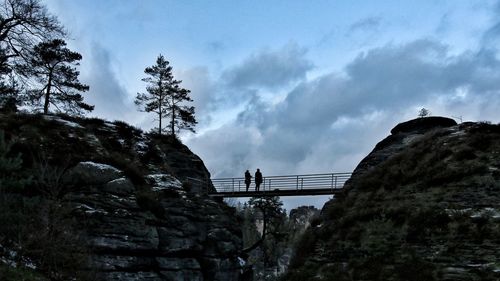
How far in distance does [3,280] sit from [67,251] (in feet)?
9.06

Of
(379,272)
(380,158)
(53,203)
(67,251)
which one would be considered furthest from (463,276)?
(380,158)

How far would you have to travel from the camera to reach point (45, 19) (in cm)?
2822

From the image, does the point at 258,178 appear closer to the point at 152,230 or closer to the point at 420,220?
the point at 152,230

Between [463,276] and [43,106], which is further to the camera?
[43,106]

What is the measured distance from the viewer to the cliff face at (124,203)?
66.4 feet

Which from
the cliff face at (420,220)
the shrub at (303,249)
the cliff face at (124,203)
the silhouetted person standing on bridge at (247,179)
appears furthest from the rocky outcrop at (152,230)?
the cliff face at (420,220)

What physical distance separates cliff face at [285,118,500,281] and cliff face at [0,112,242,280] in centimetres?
874

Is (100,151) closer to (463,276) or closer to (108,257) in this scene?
(108,257)

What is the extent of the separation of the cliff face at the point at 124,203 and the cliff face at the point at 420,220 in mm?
8736

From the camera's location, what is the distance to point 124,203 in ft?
73.7

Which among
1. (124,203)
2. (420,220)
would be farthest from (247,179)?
(420,220)

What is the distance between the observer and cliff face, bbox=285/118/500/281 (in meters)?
13.2

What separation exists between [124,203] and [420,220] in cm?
1473

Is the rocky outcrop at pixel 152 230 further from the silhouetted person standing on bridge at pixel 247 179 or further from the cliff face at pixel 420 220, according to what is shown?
the cliff face at pixel 420 220
